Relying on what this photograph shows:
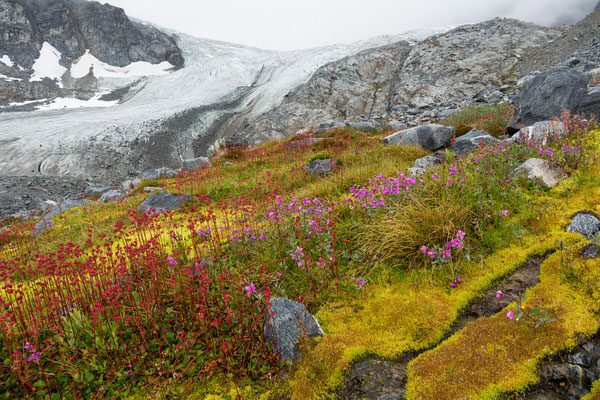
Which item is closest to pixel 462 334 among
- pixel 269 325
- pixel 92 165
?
pixel 269 325

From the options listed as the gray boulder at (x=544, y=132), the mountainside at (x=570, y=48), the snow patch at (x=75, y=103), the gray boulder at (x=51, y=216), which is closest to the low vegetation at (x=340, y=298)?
the gray boulder at (x=544, y=132)

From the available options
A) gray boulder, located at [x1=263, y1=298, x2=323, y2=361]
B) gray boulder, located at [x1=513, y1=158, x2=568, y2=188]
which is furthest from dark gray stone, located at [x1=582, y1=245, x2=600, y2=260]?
gray boulder, located at [x1=263, y1=298, x2=323, y2=361]

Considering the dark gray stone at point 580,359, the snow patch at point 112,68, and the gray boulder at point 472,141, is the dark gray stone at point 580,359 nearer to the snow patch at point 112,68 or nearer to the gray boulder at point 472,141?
the gray boulder at point 472,141

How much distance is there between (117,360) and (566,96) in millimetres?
11368

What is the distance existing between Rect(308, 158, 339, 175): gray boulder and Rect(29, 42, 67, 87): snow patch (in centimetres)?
6635

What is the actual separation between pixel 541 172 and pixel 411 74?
32708mm

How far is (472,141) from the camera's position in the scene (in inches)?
321

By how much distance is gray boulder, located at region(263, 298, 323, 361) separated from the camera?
2873 mm

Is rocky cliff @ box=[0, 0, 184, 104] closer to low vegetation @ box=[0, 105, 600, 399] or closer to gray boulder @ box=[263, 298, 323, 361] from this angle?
low vegetation @ box=[0, 105, 600, 399]

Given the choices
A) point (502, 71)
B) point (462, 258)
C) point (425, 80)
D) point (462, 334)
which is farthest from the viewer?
point (425, 80)

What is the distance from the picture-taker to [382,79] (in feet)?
115

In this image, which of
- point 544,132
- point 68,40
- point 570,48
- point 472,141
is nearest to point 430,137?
point 472,141

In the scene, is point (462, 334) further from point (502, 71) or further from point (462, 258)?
point (502, 71)

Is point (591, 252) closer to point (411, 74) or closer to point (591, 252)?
point (591, 252)
